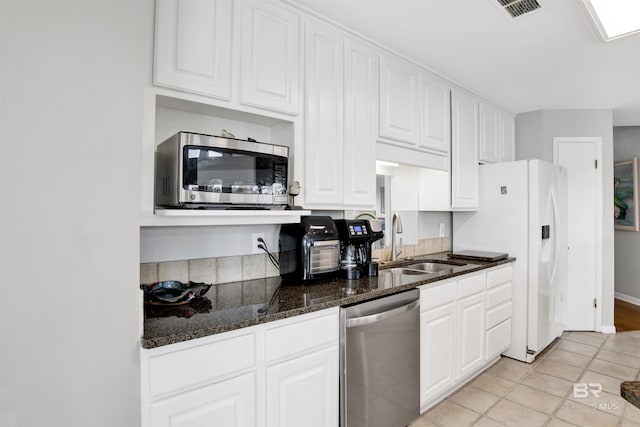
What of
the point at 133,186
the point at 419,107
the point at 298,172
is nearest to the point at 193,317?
the point at 133,186

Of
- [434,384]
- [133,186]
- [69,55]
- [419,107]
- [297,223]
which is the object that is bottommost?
[434,384]

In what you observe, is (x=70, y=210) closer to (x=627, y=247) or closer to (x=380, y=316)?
(x=380, y=316)

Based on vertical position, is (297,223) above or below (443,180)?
below

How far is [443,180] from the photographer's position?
3.01 meters

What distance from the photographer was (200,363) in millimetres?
1214


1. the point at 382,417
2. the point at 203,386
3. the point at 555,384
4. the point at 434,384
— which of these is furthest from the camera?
the point at 555,384

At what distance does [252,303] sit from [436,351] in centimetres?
135

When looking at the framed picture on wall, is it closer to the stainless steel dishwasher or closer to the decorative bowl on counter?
the stainless steel dishwasher

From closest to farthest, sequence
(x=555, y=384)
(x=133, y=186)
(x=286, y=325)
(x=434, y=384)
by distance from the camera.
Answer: (x=133, y=186), (x=286, y=325), (x=434, y=384), (x=555, y=384)

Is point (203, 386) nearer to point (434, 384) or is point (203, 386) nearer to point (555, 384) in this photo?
point (434, 384)

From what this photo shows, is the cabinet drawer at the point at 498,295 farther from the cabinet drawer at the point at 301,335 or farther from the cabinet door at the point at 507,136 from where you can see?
the cabinet drawer at the point at 301,335

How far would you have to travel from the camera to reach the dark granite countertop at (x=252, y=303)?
3.95 feet

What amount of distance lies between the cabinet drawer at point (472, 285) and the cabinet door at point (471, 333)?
4 cm

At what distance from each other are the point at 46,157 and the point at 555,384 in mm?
3371
